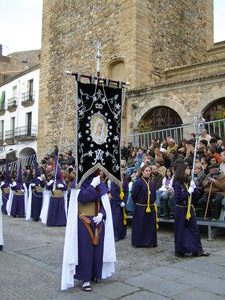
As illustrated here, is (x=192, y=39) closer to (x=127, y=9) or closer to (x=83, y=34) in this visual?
(x=127, y=9)

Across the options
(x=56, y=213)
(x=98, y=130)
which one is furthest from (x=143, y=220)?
(x=56, y=213)

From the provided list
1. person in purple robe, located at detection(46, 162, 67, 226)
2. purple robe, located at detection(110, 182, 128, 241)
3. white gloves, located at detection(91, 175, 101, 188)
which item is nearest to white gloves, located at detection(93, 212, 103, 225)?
white gloves, located at detection(91, 175, 101, 188)

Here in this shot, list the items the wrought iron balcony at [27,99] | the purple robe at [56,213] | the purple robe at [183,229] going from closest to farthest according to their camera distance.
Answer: the purple robe at [183,229] < the purple robe at [56,213] < the wrought iron balcony at [27,99]

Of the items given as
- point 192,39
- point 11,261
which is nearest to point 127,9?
point 192,39

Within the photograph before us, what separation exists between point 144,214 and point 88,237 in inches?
119

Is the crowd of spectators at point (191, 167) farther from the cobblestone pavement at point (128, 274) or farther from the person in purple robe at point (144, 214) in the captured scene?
the cobblestone pavement at point (128, 274)

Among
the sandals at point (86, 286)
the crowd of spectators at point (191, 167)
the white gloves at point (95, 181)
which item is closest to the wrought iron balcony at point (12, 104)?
the crowd of spectators at point (191, 167)

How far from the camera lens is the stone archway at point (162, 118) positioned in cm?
1716

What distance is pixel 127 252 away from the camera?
306 inches

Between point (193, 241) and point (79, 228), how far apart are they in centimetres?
257

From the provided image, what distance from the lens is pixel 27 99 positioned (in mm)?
32375

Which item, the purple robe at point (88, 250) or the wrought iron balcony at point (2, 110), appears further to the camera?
the wrought iron balcony at point (2, 110)

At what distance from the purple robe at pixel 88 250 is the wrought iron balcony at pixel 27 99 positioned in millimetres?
27044

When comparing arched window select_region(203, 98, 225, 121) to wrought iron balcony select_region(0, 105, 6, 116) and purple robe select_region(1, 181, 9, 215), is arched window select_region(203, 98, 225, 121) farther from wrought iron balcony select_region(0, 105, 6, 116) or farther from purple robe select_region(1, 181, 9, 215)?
wrought iron balcony select_region(0, 105, 6, 116)
